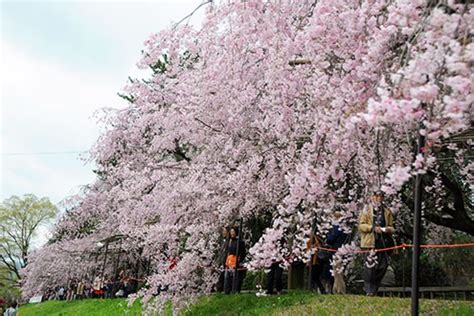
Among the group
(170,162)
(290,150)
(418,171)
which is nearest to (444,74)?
(418,171)

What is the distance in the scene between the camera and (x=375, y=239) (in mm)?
8820

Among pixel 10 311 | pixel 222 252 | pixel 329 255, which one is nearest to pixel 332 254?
pixel 329 255

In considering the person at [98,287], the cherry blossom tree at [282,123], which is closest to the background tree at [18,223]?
the person at [98,287]

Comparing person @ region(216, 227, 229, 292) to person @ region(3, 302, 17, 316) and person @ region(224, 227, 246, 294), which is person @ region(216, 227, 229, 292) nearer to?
person @ region(224, 227, 246, 294)

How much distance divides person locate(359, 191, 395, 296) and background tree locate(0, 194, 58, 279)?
45.5m

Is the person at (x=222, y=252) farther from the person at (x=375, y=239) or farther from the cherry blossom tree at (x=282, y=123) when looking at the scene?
the person at (x=375, y=239)

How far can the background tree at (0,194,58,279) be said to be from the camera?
50906mm

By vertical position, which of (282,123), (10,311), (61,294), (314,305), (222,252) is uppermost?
(282,123)

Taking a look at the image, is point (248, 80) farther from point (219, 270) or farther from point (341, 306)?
point (219, 270)

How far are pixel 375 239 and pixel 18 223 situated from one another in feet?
156

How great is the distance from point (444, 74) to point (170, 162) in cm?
1145

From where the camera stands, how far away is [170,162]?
48.0ft

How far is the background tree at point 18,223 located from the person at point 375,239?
45525 millimetres

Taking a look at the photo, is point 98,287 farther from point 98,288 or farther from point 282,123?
point 282,123
